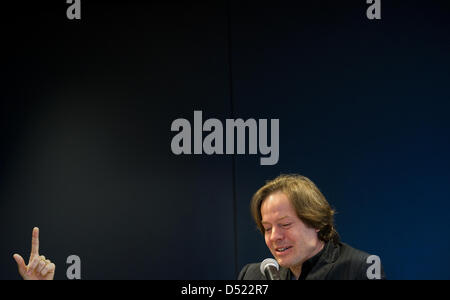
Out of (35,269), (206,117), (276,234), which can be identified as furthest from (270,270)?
(206,117)

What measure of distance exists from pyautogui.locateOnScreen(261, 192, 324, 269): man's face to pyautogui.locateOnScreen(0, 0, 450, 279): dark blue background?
3.74 ft

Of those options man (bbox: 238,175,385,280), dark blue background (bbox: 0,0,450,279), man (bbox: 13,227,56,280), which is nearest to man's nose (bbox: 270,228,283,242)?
man (bbox: 238,175,385,280)

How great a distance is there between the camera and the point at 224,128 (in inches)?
131

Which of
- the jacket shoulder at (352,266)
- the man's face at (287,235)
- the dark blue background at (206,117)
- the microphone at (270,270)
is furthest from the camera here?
the dark blue background at (206,117)

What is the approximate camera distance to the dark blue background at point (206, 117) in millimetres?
3314

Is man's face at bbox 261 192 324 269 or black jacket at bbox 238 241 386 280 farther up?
man's face at bbox 261 192 324 269

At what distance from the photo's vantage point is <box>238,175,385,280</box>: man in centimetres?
208

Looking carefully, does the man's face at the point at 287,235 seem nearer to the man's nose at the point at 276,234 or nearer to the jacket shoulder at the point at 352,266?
the man's nose at the point at 276,234

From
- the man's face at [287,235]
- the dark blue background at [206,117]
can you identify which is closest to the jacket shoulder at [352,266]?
the man's face at [287,235]

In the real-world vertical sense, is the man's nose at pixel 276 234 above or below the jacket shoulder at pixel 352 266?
above

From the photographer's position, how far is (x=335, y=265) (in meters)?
2.04

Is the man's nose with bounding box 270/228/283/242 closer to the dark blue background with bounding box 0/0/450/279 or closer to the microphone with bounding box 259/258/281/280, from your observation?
the microphone with bounding box 259/258/281/280

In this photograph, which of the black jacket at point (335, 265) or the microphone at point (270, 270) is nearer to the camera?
the microphone at point (270, 270)

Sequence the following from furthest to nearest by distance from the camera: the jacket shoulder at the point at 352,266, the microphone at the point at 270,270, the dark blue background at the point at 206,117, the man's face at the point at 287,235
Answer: the dark blue background at the point at 206,117
the man's face at the point at 287,235
the jacket shoulder at the point at 352,266
the microphone at the point at 270,270
